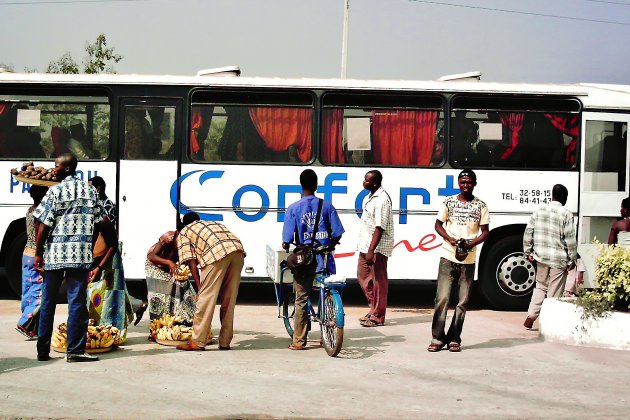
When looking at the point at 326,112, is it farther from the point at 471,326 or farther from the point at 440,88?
the point at 471,326

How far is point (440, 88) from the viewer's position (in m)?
13.3

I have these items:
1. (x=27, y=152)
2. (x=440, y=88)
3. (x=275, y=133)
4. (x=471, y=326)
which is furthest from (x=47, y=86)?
(x=471, y=326)

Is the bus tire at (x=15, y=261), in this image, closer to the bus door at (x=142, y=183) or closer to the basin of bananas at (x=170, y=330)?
the bus door at (x=142, y=183)

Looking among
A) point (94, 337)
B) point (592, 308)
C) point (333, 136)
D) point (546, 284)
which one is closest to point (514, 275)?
point (546, 284)

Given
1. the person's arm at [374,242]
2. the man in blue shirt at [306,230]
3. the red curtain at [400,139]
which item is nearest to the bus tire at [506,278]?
the red curtain at [400,139]

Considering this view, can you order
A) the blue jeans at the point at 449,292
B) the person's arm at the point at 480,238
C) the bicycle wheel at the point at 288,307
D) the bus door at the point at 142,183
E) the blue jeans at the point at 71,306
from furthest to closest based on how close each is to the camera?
the bus door at the point at 142,183 < the bicycle wheel at the point at 288,307 < the blue jeans at the point at 449,292 < the person's arm at the point at 480,238 < the blue jeans at the point at 71,306

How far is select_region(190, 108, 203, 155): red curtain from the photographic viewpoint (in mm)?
13094

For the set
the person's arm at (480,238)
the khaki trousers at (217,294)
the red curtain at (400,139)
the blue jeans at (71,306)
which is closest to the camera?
the blue jeans at (71,306)

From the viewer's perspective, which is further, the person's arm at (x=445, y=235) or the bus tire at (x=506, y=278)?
the bus tire at (x=506, y=278)

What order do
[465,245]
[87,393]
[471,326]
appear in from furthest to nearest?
[471,326] < [465,245] < [87,393]

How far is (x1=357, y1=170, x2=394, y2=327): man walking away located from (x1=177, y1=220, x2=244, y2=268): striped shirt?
2.28m

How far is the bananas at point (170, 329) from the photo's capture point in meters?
9.77

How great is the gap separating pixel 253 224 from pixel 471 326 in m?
3.29

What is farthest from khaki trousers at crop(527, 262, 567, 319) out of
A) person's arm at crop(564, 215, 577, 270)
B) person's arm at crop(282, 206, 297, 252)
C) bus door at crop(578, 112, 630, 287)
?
person's arm at crop(282, 206, 297, 252)
